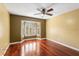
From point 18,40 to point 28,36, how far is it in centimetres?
159

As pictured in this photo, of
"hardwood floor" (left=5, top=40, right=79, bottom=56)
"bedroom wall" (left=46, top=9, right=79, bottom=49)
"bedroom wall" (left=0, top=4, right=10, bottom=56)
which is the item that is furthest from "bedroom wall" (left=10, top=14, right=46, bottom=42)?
"bedroom wall" (left=46, top=9, right=79, bottom=49)

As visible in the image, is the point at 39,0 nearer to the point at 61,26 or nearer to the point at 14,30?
the point at 61,26

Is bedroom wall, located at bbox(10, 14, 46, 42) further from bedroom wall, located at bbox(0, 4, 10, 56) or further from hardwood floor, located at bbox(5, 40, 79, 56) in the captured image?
bedroom wall, located at bbox(0, 4, 10, 56)

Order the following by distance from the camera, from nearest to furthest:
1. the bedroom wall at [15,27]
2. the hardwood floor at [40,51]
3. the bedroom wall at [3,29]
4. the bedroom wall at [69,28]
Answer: the bedroom wall at [3,29] < the hardwood floor at [40,51] < the bedroom wall at [69,28] < the bedroom wall at [15,27]

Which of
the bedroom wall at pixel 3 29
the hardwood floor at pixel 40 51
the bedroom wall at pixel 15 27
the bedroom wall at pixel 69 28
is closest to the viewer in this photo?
the bedroom wall at pixel 3 29

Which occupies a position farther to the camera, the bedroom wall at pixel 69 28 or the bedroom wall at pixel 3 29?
the bedroom wall at pixel 69 28

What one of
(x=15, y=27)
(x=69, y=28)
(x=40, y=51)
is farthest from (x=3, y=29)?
(x=69, y=28)

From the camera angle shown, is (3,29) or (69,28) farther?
(69,28)

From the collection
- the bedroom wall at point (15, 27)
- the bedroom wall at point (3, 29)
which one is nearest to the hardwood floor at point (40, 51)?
the bedroom wall at point (3, 29)

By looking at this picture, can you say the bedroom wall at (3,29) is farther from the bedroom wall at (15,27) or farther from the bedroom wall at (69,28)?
the bedroom wall at (69,28)

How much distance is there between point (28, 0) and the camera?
1.14m

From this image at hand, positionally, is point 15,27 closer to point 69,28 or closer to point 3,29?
point 3,29

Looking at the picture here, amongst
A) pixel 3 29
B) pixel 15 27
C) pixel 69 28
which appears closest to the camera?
pixel 3 29

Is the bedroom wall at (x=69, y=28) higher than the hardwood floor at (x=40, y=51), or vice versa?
the bedroom wall at (x=69, y=28)
